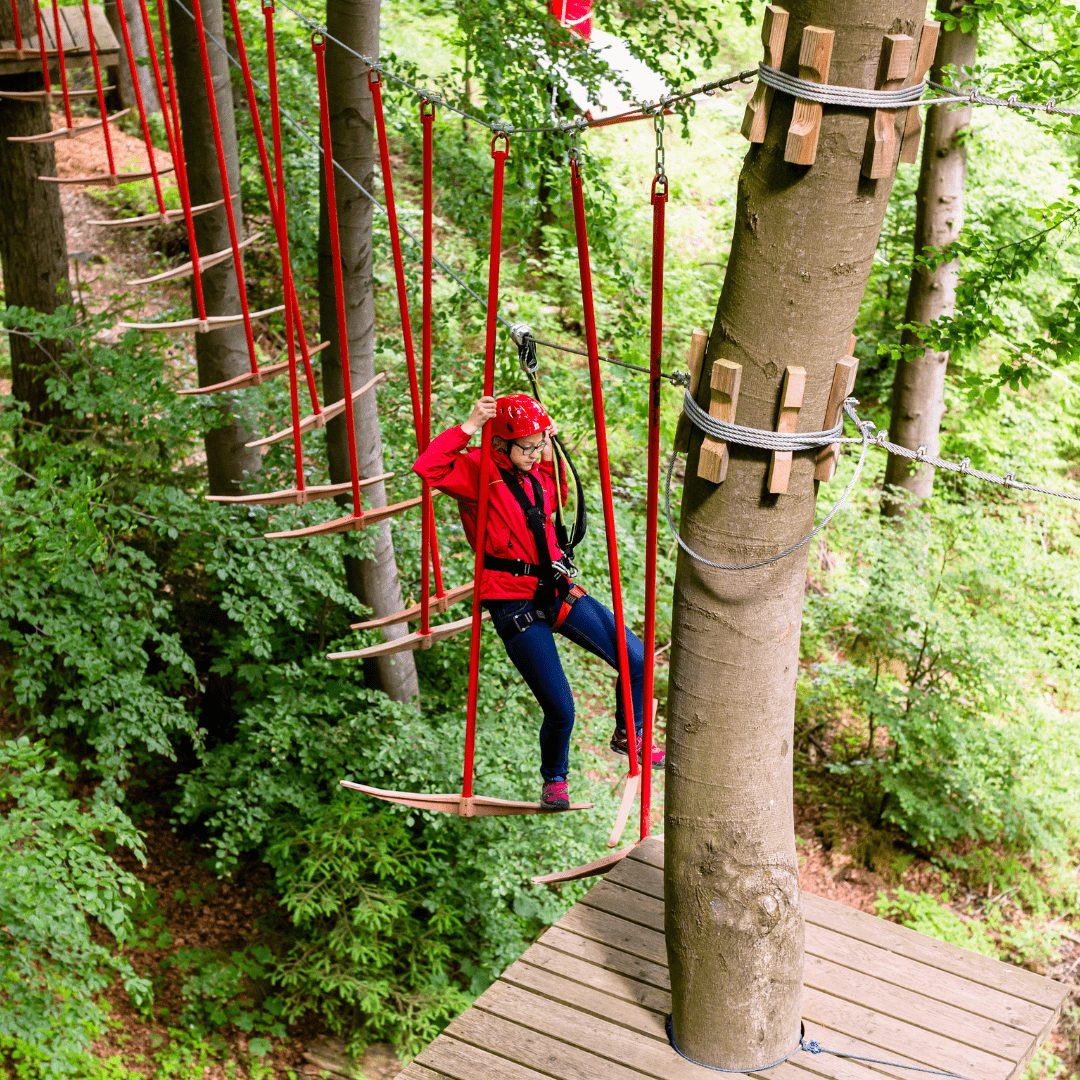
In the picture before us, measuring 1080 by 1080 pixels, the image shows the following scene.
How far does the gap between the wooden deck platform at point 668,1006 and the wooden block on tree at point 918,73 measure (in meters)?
1.82

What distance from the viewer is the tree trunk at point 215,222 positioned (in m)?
5.04

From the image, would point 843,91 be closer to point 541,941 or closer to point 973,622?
point 541,941

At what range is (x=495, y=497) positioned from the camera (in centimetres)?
290

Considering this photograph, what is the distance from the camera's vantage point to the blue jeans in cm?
300

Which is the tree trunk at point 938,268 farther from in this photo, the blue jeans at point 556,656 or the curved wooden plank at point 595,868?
the curved wooden plank at point 595,868

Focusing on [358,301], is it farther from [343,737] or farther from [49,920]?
[49,920]

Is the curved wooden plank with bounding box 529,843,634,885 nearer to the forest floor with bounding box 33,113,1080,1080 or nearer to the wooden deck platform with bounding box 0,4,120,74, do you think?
the forest floor with bounding box 33,113,1080,1080

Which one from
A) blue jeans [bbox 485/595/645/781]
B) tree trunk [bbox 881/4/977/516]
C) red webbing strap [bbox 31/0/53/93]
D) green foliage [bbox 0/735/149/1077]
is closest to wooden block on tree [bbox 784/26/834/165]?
blue jeans [bbox 485/595/645/781]

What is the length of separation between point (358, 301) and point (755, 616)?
3.14 metres

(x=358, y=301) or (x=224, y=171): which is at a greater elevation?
(x=224, y=171)

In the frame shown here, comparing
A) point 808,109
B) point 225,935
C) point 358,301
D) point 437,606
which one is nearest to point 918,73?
point 808,109

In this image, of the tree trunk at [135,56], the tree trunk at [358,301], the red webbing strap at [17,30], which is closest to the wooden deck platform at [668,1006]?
the tree trunk at [358,301]

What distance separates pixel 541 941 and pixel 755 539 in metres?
1.16

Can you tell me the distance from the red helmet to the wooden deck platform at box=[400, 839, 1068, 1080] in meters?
1.23
